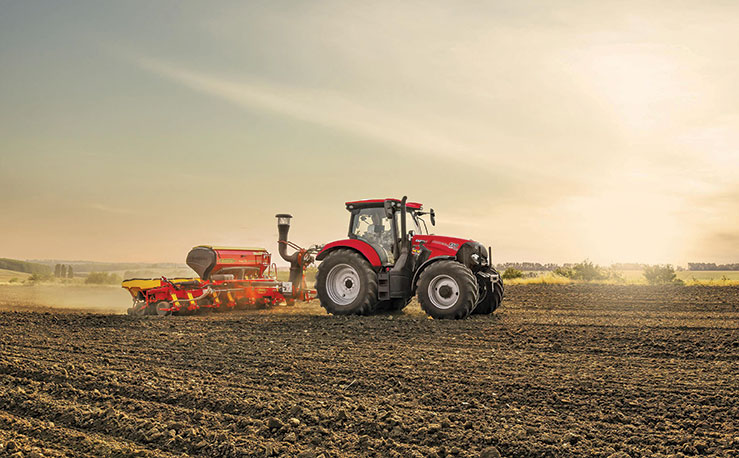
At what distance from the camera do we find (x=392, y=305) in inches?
526

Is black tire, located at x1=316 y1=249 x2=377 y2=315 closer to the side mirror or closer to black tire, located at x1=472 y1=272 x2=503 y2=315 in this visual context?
the side mirror

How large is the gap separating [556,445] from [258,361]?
409cm

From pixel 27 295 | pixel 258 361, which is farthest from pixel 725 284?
pixel 27 295

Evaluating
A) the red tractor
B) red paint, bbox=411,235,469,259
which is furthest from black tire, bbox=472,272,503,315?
red paint, bbox=411,235,469,259

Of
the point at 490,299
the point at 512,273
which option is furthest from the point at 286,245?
the point at 512,273

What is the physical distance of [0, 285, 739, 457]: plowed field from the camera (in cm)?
463

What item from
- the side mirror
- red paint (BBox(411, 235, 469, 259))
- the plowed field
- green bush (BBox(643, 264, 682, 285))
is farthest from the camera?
green bush (BBox(643, 264, 682, 285))

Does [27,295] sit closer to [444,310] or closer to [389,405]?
[444,310]

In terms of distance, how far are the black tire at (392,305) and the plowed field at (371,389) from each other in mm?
2065

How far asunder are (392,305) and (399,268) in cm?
178

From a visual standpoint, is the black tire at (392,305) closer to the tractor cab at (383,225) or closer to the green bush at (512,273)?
the tractor cab at (383,225)

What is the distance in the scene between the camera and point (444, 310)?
1130 cm

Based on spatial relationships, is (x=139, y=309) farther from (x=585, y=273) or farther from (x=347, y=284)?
(x=585, y=273)

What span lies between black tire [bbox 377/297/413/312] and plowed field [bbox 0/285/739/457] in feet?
6.77
